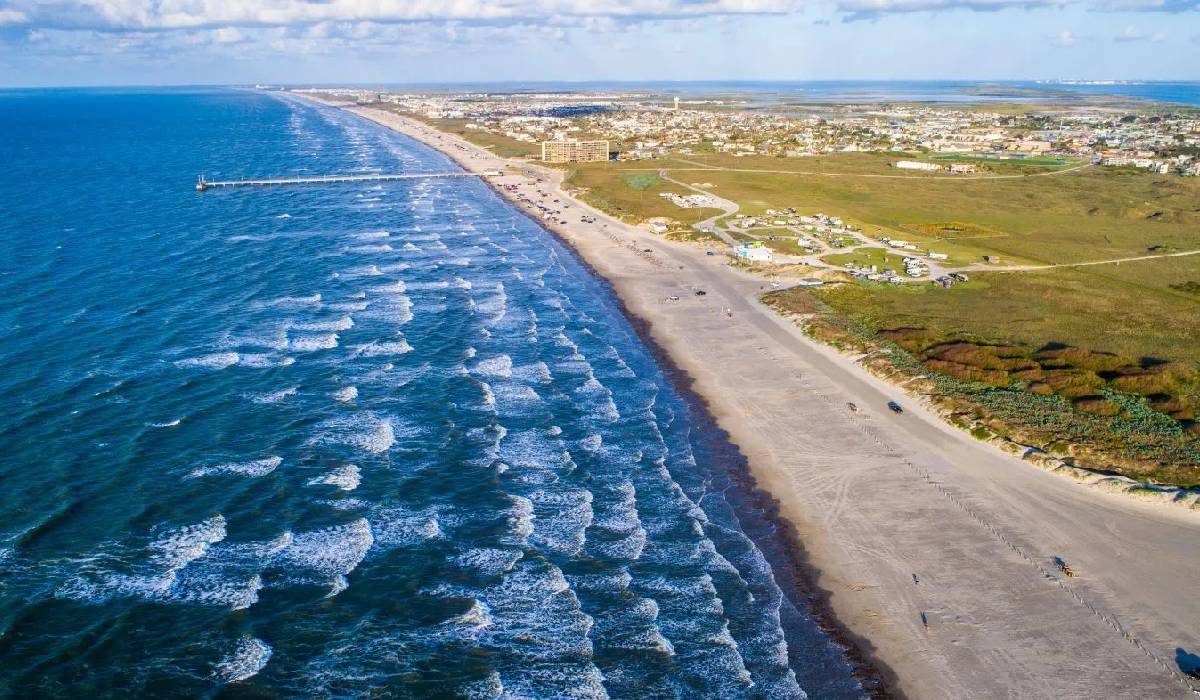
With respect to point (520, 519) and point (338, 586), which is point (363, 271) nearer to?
→ point (520, 519)

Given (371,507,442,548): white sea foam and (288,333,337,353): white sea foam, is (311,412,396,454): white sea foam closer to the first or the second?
(371,507,442,548): white sea foam

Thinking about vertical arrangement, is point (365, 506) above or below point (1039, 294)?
below

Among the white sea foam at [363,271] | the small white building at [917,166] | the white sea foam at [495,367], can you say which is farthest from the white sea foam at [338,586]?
the small white building at [917,166]

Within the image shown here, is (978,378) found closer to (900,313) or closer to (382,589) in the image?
(900,313)

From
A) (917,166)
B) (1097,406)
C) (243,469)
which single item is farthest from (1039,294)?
(917,166)

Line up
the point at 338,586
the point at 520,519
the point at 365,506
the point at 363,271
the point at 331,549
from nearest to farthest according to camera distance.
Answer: the point at 338,586 → the point at 331,549 → the point at 520,519 → the point at 365,506 → the point at 363,271

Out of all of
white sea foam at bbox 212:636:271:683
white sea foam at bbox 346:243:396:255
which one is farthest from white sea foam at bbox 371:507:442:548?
white sea foam at bbox 346:243:396:255

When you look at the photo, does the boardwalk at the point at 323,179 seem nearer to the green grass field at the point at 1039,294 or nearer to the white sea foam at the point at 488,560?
the green grass field at the point at 1039,294
